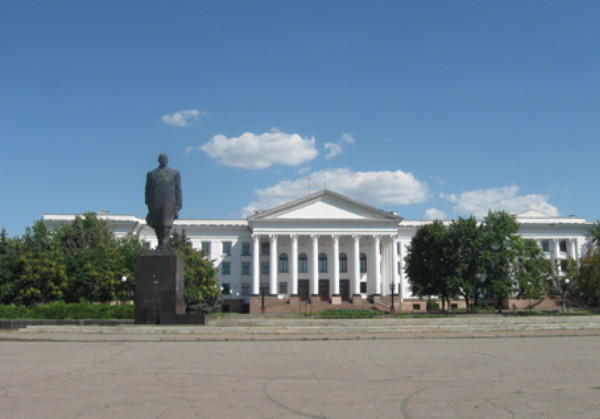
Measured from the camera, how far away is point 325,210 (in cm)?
6731

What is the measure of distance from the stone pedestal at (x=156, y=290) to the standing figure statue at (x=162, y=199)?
949 millimetres

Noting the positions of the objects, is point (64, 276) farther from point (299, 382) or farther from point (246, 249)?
point (246, 249)

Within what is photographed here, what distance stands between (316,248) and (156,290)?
47398 mm

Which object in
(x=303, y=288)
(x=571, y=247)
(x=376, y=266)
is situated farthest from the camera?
(x=571, y=247)

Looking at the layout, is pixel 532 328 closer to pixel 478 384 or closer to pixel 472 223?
pixel 478 384

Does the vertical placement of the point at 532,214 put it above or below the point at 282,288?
above

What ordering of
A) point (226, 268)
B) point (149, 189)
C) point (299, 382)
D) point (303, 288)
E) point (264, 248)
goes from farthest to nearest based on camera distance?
point (226, 268) → point (264, 248) → point (303, 288) → point (149, 189) → point (299, 382)

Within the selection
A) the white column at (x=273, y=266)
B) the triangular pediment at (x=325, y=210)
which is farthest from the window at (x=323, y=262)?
the white column at (x=273, y=266)

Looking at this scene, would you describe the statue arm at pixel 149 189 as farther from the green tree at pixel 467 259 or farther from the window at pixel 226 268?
the window at pixel 226 268

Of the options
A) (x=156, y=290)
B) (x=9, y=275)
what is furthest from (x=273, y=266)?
(x=156, y=290)

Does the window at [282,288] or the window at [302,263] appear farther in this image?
the window at [302,263]

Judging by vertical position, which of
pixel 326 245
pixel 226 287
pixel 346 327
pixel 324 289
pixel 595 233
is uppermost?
pixel 595 233

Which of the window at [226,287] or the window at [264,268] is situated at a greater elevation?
the window at [264,268]

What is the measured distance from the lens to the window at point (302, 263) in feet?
230
